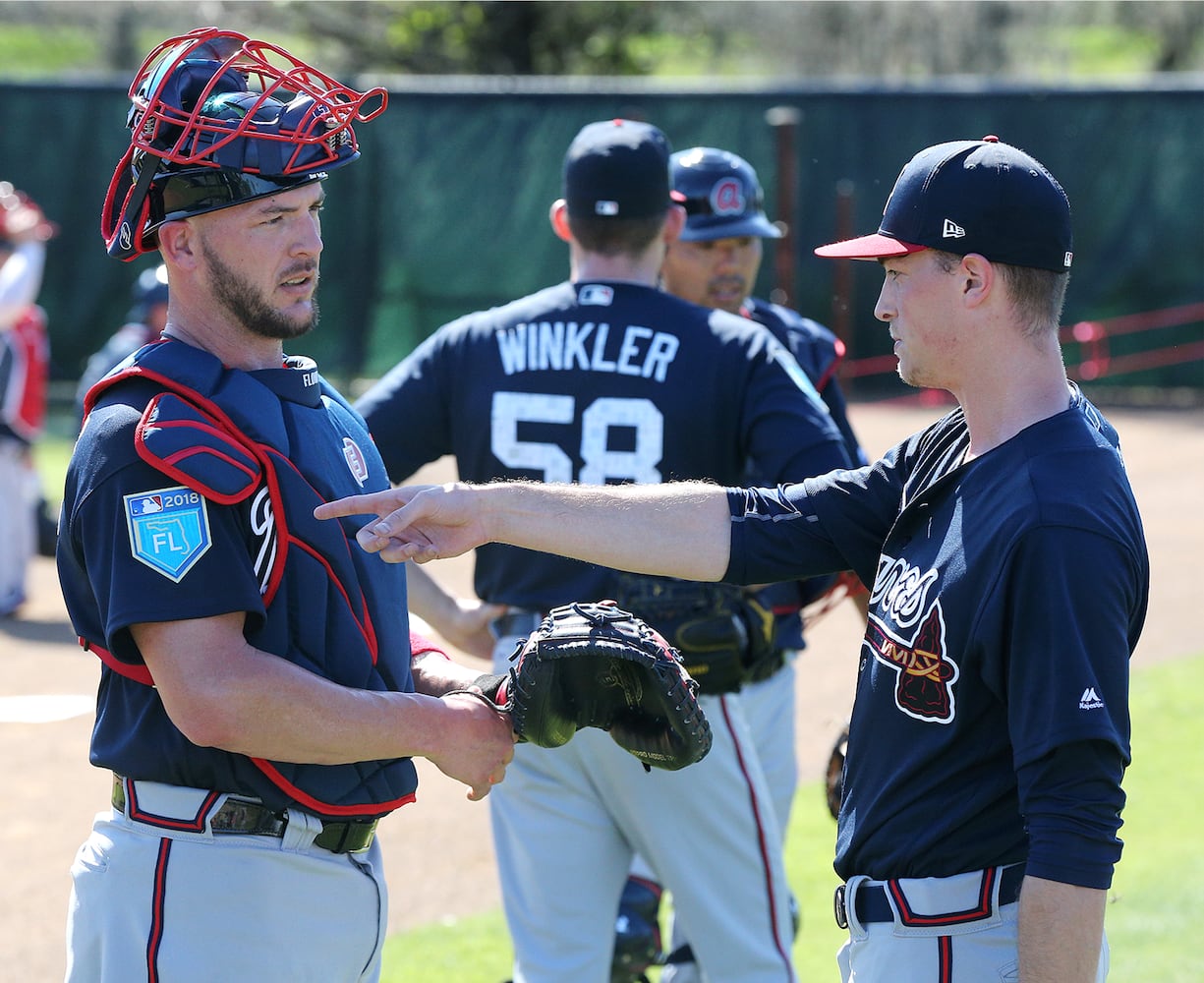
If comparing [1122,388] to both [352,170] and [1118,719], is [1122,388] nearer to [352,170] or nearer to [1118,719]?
[352,170]

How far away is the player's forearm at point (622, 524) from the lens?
9.46 feet

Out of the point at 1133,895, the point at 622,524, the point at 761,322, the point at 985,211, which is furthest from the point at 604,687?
the point at 1133,895

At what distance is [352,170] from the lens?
1541 cm

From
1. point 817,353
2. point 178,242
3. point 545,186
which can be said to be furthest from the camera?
point 545,186

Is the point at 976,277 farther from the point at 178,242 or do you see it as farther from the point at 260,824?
the point at 260,824

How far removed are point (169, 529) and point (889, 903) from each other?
1335 millimetres

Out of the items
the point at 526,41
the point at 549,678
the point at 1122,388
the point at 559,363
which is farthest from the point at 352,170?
the point at 549,678

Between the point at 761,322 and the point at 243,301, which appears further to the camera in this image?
the point at 761,322

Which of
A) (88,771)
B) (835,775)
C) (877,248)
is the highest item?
(877,248)

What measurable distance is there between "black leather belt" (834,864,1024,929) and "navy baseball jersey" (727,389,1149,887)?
3 centimetres

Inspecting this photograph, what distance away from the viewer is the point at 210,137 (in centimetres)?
264

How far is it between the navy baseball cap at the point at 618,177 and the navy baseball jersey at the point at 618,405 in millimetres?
199

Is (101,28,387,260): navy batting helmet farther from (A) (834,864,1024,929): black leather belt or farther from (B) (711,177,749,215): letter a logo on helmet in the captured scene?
(B) (711,177,749,215): letter a logo on helmet

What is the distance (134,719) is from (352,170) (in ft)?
44.0
